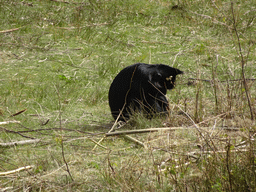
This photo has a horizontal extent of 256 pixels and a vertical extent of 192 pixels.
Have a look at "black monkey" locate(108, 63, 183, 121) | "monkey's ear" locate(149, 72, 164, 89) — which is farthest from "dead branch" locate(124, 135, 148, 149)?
"monkey's ear" locate(149, 72, 164, 89)

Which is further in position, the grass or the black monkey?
the black monkey

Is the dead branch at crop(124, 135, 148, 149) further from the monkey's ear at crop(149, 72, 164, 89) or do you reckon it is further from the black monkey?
the monkey's ear at crop(149, 72, 164, 89)

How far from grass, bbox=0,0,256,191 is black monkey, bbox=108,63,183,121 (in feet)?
0.74

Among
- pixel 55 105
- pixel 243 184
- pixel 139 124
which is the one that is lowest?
pixel 55 105

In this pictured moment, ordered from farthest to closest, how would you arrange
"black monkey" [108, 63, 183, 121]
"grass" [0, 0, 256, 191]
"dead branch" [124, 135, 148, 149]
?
"black monkey" [108, 63, 183, 121], "dead branch" [124, 135, 148, 149], "grass" [0, 0, 256, 191]

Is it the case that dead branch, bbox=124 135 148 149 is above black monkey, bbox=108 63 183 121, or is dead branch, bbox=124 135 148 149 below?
below

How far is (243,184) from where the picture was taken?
7.68ft

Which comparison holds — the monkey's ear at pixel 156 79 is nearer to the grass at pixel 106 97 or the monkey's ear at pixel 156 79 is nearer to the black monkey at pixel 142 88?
the black monkey at pixel 142 88

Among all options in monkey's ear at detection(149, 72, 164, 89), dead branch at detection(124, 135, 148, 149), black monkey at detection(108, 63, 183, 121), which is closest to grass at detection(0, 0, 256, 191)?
dead branch at detection(124, 135, 148, 149)

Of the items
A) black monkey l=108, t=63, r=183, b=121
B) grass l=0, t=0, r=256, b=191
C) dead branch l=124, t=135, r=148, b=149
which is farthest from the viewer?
black monkey l=108, t=63, r=183, b=121

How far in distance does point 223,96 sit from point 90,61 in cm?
356

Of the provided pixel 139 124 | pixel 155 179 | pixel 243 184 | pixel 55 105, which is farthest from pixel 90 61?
pixel 243 184

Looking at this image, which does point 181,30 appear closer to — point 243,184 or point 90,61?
point 90,61

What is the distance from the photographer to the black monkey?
431cm
